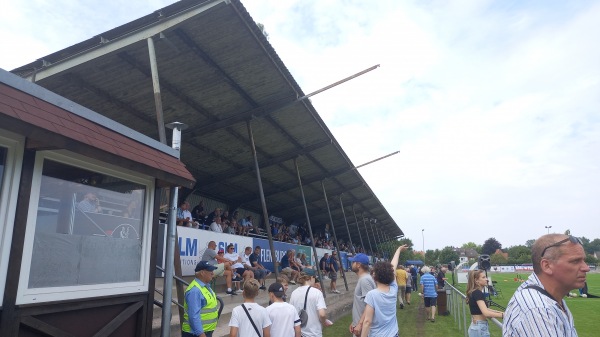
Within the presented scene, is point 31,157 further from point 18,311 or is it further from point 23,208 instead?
point 18,311

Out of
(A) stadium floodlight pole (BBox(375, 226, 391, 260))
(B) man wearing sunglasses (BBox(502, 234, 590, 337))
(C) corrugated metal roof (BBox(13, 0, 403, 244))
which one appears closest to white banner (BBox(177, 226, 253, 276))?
(C) corrugated metal roof (BBox(13, 0, 403, 244))

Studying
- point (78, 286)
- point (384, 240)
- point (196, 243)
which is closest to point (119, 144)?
point (78, 286)

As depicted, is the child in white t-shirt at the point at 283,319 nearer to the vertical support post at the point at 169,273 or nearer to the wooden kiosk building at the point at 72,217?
the wooden kiosk building at the point at 72,217

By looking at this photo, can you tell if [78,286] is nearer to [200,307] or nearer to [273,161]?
[200,307]

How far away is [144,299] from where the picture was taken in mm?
4828

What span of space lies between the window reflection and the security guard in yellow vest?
2.34 ft

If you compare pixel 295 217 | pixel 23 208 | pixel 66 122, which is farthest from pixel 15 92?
pixel 295 217

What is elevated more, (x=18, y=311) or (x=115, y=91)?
(x=115, y=91)

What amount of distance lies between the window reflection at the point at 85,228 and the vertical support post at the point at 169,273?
0.83 metres

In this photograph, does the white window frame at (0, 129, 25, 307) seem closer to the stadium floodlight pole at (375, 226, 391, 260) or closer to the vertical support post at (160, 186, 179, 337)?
the vertical support post at (160, 186, 179, 337)

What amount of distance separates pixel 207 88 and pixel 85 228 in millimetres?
Answer: 5896

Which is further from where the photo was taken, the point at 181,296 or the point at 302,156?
the point at 302,156

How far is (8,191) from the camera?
3508mm

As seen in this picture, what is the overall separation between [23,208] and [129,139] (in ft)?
4.96
